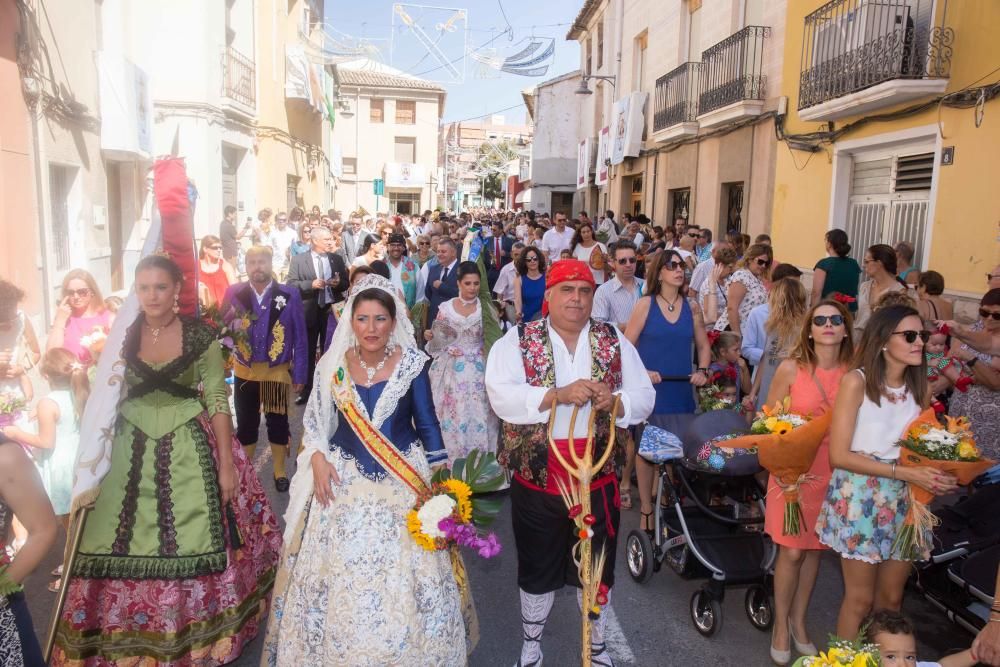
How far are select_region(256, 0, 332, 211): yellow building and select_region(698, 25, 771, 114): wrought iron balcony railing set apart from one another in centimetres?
1196

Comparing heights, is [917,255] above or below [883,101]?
below

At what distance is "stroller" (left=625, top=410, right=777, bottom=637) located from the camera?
14.1 ft

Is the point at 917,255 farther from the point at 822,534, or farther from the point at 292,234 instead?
the point at 292,234

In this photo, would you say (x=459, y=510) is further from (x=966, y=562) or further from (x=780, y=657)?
(x=966, y=562)

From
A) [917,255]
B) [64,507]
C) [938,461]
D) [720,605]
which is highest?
[917,255]

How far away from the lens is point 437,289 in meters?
8.46

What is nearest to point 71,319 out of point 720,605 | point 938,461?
point 720,605

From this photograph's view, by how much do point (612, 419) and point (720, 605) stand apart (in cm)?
155

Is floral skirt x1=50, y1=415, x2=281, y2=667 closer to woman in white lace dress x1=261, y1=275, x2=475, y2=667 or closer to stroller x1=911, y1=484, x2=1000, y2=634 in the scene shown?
woman in white lace dress x1=261, y1=275, x2=475, y2=667

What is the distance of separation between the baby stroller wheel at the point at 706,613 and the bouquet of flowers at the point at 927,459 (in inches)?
43.3

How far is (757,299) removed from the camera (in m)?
7.24

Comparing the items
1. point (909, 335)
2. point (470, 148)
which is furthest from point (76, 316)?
point (470, 148)

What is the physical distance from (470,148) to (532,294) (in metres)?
104

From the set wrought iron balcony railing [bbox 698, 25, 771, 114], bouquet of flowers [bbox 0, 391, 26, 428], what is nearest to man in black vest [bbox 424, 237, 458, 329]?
bouquet of flowers [bbox 0, 391, 26, 428]
